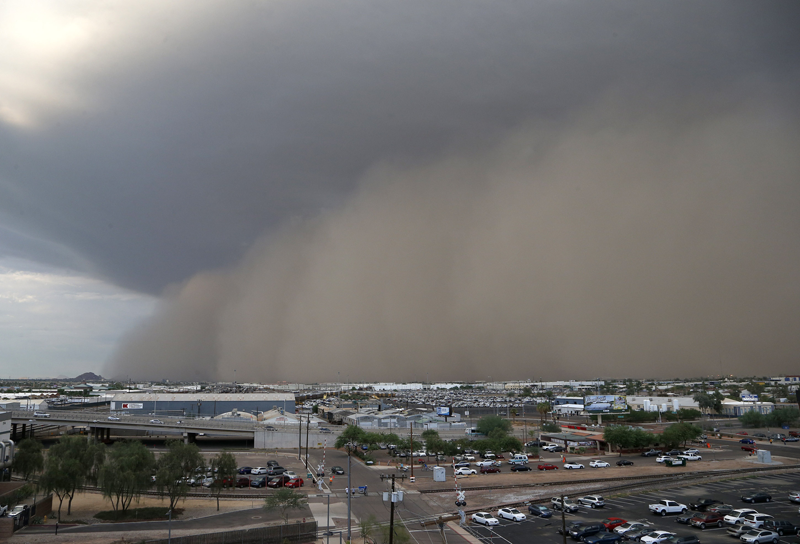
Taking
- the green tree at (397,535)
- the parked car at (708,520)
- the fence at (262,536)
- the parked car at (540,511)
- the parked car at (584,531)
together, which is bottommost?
the parked car at (540,511)

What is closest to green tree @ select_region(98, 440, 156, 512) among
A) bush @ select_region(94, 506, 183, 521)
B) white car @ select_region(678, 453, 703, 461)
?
bush @ select_region(94, 506, 183, 521)

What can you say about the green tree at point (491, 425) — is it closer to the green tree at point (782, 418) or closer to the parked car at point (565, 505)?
the parked car at point (565, 505)

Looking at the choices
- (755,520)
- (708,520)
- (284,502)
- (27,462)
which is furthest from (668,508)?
(27,462)

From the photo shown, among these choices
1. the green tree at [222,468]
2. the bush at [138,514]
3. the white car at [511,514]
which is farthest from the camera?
the green tree at [222,468]

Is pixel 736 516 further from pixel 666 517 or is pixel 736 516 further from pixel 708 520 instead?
pixel 666 517

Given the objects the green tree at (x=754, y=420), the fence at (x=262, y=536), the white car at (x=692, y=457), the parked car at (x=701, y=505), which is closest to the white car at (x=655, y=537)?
the parked car at (x=701, y=505)

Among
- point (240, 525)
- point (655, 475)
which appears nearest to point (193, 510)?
point (240, 525)

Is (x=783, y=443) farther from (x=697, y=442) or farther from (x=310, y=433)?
(x=310, y=433)
